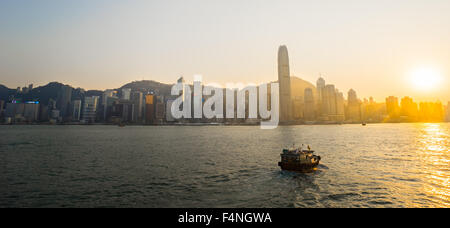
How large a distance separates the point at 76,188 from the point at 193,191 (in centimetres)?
1338

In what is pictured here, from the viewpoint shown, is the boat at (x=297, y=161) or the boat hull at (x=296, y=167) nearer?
the boat at (x=297, y=161)

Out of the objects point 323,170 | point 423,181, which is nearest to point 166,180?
point 323,170

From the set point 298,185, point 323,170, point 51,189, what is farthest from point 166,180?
point 323,170

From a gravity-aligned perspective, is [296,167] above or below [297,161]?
below

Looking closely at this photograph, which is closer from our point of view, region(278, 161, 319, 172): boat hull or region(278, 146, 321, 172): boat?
region(278, 146, 321, 172): boat

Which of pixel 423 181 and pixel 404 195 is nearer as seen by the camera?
pixel 404 195

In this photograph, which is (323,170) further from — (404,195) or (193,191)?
(193,191)

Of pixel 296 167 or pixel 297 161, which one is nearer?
pixel 297 161

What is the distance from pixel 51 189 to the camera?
2303 cm
